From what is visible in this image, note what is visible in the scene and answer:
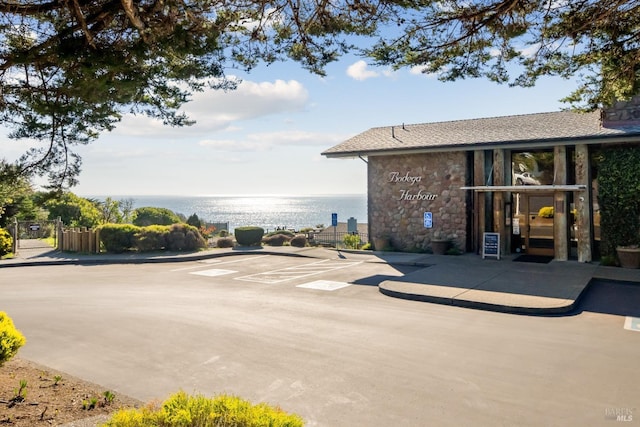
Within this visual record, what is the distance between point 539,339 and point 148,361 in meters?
6.00

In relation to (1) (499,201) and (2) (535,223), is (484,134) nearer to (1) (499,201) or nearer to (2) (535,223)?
(1) (499,201)

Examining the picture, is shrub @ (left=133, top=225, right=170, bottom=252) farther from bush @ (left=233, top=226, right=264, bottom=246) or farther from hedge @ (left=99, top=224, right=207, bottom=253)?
bush @ (left=233, top=226, right=264, bottom=246)

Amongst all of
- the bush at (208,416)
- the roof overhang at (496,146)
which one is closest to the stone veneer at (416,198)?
the roof overhang at (496,146)

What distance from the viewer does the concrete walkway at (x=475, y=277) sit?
942cm

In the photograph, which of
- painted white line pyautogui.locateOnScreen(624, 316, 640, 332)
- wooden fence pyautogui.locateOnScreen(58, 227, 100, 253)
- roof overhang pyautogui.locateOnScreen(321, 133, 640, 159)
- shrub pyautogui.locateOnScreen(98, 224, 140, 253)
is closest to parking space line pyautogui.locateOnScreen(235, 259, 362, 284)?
roof overhang pyautogui.locateOnScreen(321, 133, 640, 159)

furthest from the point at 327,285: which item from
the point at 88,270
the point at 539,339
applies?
the point at 88,270

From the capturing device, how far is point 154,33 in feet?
18.1

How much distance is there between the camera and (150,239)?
771 inches

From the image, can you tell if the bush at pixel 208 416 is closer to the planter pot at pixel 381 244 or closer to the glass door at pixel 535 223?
the planter pot at pixel 381 244

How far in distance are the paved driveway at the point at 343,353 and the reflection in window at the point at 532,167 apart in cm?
904

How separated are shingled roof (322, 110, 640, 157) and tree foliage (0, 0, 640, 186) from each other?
610 centimetres

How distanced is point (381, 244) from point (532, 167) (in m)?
6.60

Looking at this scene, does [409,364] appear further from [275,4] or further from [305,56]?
[275,4]

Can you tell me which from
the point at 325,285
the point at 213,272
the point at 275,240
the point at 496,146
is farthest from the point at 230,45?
the point at 275,240
